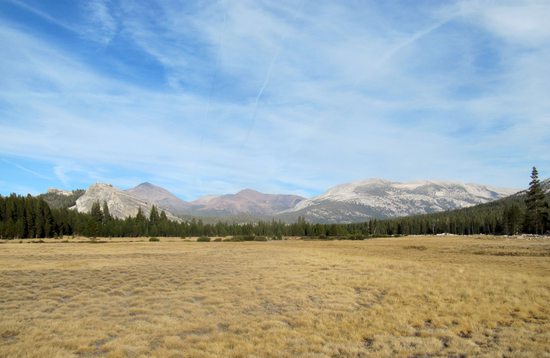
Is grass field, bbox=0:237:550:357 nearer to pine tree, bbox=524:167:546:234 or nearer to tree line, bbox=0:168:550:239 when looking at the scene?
pine tree, bbox=524:167:546:234

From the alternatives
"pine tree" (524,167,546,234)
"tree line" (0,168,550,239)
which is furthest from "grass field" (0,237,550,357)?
"tree line" (0,168,550,239)

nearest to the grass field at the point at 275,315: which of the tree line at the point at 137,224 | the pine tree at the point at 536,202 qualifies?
the pine tree at the point at 536,202

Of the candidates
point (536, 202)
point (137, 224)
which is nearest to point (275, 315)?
point (536, 202)

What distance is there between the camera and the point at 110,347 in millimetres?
13336

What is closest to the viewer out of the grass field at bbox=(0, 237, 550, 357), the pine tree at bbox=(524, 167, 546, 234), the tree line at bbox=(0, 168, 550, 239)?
the grass field at bbox=(0, 237, 550, 357)

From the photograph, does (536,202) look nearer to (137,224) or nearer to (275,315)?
(275,315)

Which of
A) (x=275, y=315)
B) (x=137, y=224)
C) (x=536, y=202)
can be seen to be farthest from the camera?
(x=137, y=224)

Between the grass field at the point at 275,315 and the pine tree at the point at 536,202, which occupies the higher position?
the pine tree at the point at 536,202

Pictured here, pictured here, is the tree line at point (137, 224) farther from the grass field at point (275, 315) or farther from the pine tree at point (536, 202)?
the grass field at point (275, 315)

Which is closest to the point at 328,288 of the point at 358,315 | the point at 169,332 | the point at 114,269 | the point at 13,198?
the point at 358,315

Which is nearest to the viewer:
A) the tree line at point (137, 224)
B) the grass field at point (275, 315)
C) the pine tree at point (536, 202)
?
the grass field at point (275, 315)

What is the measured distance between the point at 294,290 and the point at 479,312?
12027 mm

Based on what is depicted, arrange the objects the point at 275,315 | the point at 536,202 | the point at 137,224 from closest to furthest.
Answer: the point at 275,315 < the point at 536,202 < the point at 137,224

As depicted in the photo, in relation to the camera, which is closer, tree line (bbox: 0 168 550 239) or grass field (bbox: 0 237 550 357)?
grass field (bbox: 0 237 550 357)
